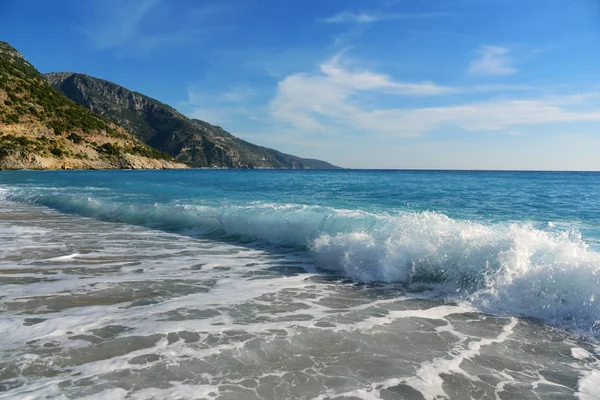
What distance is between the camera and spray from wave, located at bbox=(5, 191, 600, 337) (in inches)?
282

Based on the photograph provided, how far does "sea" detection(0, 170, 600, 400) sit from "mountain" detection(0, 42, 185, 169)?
76656 millimetres

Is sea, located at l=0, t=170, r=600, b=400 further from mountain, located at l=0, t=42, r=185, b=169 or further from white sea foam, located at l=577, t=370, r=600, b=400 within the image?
mountain, located at l=0, t=42, r=185, b=169

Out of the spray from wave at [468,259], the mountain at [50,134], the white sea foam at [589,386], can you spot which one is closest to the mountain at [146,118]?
the mountain at [50,134]

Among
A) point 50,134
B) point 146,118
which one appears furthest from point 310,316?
point 146,118

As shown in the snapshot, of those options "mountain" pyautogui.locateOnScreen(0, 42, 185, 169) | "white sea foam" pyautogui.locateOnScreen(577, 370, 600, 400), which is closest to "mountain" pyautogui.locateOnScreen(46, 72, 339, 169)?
"mountain" pyautogui.locateOnScreen(0, 42, 185, 169)

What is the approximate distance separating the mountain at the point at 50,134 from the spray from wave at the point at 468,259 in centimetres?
7857

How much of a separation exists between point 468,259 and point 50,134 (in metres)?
95.7

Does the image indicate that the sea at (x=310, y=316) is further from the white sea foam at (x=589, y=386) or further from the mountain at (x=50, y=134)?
the mountain at (x=50, y=134)

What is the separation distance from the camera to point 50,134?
274 ft

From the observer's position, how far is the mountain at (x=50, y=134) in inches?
2953

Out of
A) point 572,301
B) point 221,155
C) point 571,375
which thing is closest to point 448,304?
point 572,301

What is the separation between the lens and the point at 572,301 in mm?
7000

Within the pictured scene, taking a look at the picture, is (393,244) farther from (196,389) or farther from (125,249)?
(125,249)

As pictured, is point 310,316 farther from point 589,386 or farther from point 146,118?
point 146,118
